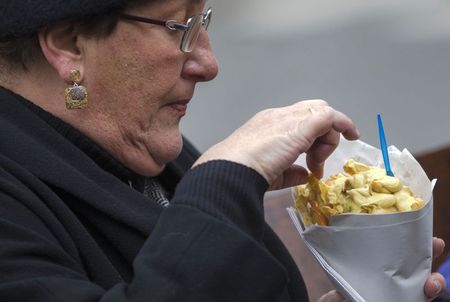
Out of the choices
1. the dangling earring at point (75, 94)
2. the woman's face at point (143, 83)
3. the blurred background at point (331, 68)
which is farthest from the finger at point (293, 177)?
the blurred background at point (331, 68)

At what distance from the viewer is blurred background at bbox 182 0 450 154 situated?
443cm

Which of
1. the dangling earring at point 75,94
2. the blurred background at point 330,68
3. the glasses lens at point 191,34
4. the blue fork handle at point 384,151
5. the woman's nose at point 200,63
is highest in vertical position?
the glasses lens at point 191,34

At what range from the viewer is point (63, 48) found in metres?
2.02

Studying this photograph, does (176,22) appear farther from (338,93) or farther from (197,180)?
(338,93)

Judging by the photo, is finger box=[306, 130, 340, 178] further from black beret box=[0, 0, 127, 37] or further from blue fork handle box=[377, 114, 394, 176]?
black beret box=[0, 0, 127, 37]

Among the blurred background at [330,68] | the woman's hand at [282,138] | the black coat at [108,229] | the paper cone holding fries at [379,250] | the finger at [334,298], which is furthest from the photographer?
the blurred background at [330,68]

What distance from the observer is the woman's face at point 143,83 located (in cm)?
202

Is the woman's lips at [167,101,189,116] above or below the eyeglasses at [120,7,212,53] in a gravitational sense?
below

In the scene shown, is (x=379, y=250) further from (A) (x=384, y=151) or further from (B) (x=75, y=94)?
(B) (x=75, y=94)

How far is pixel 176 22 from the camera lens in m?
2.04

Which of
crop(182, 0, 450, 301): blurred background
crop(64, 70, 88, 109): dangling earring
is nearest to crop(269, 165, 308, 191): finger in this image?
crop(64, 70, 88, 109): dangling earring

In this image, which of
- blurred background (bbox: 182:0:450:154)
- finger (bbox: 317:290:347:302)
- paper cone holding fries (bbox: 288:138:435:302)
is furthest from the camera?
blurred background (bbox: 182:0:450:154)

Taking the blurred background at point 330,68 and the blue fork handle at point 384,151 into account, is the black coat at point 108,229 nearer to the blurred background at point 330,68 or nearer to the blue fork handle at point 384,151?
the blue fork handle at point 384,151

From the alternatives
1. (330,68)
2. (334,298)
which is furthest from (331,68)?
(334,298)
